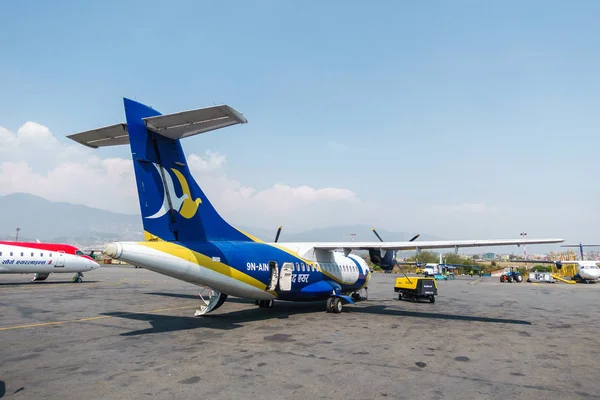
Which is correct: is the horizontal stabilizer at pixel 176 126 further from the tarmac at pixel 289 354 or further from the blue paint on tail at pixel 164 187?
the tarmac at pixel 289 354

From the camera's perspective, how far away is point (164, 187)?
12656 millimetres

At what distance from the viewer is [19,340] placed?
1094 centimetres

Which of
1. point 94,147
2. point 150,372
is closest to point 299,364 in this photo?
point 150,372

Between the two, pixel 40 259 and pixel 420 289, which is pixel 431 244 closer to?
pixel 420 289

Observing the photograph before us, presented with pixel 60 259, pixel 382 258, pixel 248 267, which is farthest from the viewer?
pixel 60 259

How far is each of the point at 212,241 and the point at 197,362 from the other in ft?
18.6

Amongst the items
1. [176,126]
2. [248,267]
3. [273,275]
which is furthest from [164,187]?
[273,275]

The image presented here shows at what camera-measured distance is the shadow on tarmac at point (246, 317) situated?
13500mm

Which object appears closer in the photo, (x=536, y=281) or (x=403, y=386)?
(x=403, y=386)

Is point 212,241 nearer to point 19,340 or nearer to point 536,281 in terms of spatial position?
point 19,340

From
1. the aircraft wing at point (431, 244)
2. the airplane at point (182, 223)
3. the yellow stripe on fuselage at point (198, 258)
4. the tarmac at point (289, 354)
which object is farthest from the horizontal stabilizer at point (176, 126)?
the aircraft wing at point (431, 244)

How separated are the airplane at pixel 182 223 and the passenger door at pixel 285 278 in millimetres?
44

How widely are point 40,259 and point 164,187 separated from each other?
24675 mm

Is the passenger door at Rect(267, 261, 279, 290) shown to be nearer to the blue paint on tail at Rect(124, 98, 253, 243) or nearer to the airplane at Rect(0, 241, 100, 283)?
the blue paint on tail at Rect(124, 98, 253, 243)
